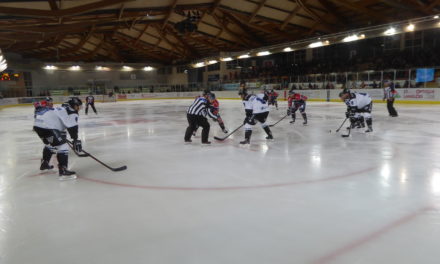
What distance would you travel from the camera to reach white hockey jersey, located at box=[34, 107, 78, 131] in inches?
142

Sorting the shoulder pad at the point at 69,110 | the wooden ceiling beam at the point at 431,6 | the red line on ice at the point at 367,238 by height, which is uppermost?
the wooden ceiling beam at the point at 431,6

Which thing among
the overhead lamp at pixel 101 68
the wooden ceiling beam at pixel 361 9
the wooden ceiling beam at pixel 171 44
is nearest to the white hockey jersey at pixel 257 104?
the wooden ceiling beam at pixel 361 9

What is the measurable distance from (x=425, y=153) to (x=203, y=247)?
13.9 feet

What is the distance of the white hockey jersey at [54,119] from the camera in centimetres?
361

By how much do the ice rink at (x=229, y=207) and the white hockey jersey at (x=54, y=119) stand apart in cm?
66

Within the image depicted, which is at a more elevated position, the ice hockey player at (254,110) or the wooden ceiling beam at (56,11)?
the wooden ceiling beam at (56,11)

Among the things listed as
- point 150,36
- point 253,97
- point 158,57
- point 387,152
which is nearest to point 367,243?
point 387,152

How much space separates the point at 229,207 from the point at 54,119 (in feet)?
7.58

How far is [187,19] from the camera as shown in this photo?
16078mm

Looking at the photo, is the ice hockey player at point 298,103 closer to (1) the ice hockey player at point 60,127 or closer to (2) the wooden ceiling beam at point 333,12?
(1) the ice hockey player at point 60,127

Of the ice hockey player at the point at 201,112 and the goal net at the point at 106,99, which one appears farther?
the goal net at the point at 106,99

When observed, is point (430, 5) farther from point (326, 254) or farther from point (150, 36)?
point (150, 36)

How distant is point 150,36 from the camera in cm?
2634

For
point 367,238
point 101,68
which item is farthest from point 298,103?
point 101,68
